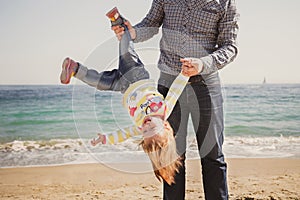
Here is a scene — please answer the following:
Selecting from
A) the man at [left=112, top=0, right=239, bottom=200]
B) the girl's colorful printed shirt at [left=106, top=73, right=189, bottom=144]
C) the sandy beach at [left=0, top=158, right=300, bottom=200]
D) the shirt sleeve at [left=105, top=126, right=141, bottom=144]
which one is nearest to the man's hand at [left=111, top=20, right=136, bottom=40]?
the man at [left=112, top=0, right=239, bottom=200]

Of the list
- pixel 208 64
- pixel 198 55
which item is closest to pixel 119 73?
pixel 198 55

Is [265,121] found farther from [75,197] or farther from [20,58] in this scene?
[20,58]

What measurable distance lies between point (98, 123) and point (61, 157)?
3.71 m

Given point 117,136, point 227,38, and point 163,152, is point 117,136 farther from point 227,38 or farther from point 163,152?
point 227,38

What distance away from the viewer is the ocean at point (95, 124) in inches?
106

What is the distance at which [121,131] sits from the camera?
7.75 feet

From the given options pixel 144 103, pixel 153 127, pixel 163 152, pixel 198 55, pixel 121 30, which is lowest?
pixel 163 152

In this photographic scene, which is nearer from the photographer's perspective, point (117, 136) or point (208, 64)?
point (208, 64)

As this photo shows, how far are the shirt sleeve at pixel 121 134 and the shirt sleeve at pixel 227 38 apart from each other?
507 mm

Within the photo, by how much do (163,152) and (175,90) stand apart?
1.14ft

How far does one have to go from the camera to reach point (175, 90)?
7.25ft

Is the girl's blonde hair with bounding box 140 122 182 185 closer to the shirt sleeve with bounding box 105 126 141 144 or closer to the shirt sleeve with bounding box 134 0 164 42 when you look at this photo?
the shirt sleeve with bounding box 105 126 141 144

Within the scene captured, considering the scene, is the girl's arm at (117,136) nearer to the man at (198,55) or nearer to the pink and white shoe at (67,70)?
the man at (198,55)

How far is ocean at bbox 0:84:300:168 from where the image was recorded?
270 cm
